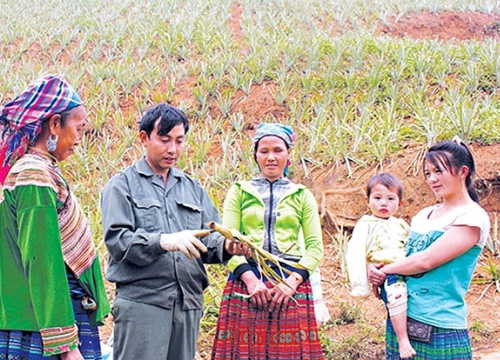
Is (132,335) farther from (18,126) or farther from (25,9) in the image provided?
(25,9)

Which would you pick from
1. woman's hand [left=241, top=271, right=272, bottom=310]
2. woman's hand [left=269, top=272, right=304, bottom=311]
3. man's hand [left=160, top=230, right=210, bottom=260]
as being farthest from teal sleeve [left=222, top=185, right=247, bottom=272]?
man's hand [left=160, top=230, right=210, bottom=260]

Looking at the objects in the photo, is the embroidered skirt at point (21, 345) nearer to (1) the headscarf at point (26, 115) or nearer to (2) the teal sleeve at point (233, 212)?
(1) the headscarf at point (26, 115)

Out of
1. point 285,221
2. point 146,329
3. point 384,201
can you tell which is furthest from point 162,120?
point 384,201

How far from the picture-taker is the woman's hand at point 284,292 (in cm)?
296

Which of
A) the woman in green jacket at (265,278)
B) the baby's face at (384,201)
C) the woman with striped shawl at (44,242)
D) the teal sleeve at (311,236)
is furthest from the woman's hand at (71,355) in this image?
the baby's face at (384,201)

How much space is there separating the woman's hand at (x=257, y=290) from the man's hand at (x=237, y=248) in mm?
348

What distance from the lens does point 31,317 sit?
2.10m

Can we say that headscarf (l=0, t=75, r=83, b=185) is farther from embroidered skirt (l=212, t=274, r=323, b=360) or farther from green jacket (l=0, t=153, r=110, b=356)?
embroidered skirt (l=212, t=274, r=323, b=360)

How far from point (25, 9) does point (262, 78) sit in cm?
858

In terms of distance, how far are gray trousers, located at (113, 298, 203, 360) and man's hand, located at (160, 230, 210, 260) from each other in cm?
38

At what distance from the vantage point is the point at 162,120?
2.75 meters

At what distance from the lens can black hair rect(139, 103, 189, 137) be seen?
274 cm

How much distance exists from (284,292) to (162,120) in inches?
42.5

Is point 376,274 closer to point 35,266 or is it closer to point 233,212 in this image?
point 233,212
